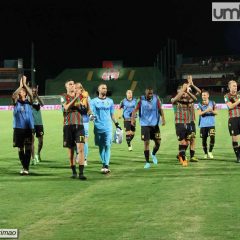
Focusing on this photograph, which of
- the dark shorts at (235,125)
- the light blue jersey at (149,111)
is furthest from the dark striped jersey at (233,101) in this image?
the light blue jersey at (149,111)

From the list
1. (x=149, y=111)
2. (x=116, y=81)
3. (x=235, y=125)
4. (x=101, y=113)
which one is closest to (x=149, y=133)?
(x=149, y=111)

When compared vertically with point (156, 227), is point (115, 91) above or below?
above

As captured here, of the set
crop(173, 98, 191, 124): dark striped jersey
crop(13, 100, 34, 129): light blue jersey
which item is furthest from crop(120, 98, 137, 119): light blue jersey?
crop(13, 100, 34, 129): light blue jersey

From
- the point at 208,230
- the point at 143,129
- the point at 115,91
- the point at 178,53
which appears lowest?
the point at 208,230

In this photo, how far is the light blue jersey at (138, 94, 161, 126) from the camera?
12.9 metres

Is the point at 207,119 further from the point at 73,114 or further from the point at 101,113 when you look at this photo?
the point at 73,114

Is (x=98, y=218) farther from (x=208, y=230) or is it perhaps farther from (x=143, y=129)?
(x=143, y=129)

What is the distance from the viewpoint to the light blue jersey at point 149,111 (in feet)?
42.5

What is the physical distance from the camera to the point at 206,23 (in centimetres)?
7388

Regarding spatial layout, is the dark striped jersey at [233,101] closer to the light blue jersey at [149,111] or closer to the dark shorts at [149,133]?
the light blue jersey at [149,111]

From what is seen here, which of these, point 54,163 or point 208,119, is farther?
point 208,119

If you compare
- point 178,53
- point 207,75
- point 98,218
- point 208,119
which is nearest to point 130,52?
point 178,53

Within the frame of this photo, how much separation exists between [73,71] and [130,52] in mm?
9626

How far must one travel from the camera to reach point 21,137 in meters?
11.4
